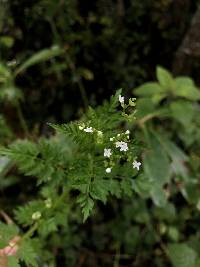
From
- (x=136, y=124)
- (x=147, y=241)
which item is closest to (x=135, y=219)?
(x=147, y=241)

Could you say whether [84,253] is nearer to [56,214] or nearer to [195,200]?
[195,200]

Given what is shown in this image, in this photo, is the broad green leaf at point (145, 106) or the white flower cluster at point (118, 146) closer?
the white flower cluster at point (118, 146)

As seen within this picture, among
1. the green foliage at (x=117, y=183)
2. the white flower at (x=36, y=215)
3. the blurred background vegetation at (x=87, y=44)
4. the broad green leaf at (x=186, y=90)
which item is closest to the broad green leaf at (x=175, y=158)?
the green foliage at (x=117, y=183)

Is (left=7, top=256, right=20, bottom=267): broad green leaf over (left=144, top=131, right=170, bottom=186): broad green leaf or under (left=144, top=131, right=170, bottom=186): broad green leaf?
under

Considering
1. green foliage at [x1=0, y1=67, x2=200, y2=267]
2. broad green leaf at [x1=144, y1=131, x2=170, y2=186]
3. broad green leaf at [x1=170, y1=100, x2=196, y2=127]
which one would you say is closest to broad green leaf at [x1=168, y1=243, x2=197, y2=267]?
green foliage at [x1=0, y1=67, x2=200, y2=267]

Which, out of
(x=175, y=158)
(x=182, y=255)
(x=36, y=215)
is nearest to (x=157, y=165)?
(x=175, y=158)

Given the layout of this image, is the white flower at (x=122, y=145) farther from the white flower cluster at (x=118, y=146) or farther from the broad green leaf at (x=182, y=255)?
the broad green leaf at (x=182, y=255)

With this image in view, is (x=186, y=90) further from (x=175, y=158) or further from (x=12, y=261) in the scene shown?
Answer: (x=12, y=261)

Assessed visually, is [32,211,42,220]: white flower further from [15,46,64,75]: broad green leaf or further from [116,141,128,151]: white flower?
[15,46,64,75]: broad green leaf
